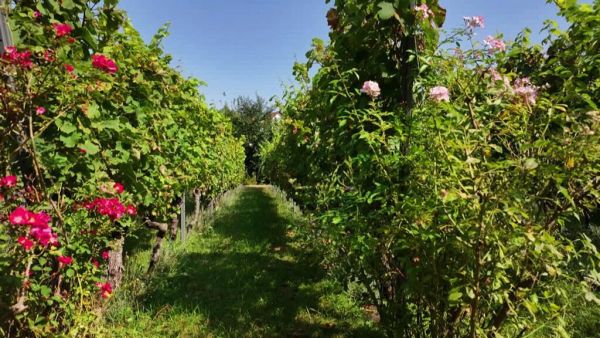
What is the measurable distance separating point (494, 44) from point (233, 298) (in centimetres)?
406

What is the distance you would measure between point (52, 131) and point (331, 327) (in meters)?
3.12

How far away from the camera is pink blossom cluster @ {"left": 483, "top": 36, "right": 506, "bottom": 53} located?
2.20 m

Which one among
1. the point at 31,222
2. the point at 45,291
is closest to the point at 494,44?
the point at 31,222

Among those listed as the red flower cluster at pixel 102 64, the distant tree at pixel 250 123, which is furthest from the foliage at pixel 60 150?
the distant tree at pixel 250 123

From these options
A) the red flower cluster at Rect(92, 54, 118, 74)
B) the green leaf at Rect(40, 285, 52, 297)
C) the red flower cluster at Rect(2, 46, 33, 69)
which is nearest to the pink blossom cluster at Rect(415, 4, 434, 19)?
the red flower cluster at Rect(92, 54, 118, 74)

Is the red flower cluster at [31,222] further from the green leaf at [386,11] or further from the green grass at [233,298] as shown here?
the green leaf at [386,11]

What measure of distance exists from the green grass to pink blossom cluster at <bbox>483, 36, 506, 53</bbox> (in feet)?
9.07

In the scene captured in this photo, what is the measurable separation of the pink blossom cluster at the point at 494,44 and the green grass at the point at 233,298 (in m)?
2.76

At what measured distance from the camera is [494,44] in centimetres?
222

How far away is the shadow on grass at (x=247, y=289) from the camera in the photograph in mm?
4102

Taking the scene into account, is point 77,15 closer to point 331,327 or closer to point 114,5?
point 114,5

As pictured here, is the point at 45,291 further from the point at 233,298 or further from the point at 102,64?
the point at 233,298

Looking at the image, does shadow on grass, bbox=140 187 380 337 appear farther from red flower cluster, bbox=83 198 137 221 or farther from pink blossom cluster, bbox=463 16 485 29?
pink blossom cluster, bbox=463 16 485 29

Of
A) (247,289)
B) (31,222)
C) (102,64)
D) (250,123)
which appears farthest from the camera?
(250,123)
